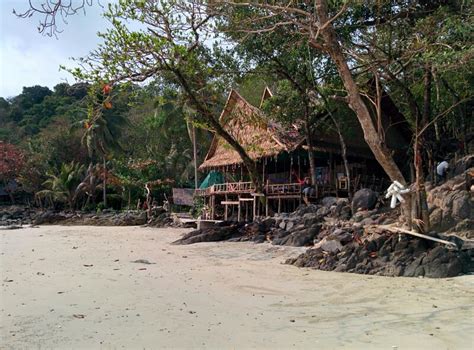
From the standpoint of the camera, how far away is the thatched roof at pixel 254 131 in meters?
17.4

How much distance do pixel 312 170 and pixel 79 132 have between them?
2338 cm

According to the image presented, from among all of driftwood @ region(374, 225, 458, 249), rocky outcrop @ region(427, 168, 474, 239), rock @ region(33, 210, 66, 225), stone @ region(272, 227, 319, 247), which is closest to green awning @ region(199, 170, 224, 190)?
rock @ region(33, 210, 66, 225)

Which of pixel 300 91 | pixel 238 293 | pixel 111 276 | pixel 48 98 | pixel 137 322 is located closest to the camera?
pixel 137 322

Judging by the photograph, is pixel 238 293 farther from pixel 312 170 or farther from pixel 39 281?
pixel 312 170

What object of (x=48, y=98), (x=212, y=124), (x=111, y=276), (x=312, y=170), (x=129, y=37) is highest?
(x=48, y=98)

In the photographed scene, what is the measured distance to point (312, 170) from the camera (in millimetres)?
17219

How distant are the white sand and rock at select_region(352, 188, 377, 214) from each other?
4.62 m

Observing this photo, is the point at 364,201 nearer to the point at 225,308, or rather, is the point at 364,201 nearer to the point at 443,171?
the point at 443,171

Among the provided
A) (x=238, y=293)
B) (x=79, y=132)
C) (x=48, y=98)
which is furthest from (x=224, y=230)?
(x=48, y=98)

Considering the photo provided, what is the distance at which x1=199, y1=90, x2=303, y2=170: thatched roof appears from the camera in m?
17.4

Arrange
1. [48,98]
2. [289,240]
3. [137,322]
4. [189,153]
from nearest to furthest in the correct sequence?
[137,322] → [289,240] → [189,153] → [48,98]

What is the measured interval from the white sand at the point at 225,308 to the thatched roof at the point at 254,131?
24.1ft

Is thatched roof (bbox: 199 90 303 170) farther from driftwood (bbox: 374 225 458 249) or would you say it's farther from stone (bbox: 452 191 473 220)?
driftwood (bbox: 374 225 458 249)

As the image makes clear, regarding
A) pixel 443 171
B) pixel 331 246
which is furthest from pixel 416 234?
pixel 443 171
